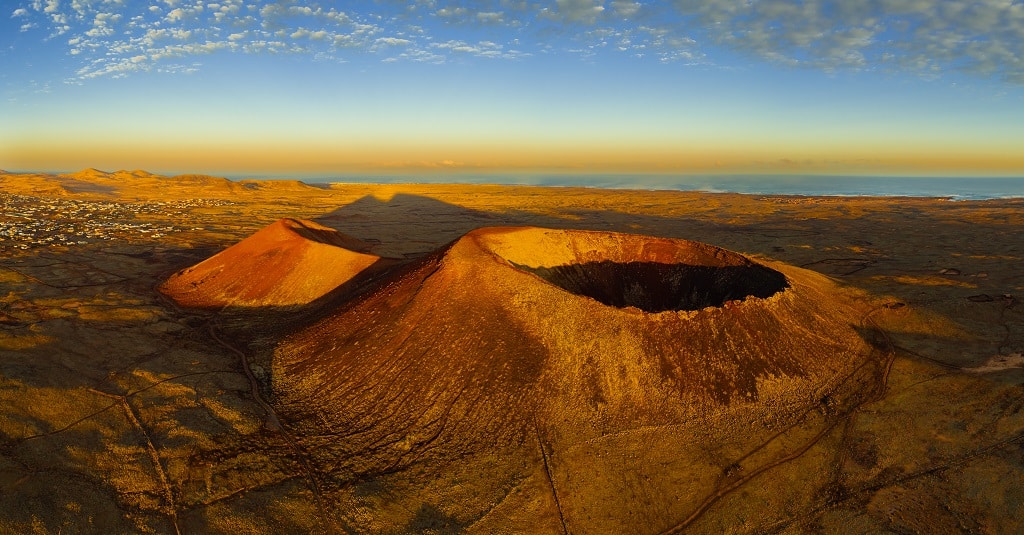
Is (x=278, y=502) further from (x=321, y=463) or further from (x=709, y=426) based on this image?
(x=709, y=426)

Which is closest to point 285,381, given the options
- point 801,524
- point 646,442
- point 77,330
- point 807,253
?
point 77,330

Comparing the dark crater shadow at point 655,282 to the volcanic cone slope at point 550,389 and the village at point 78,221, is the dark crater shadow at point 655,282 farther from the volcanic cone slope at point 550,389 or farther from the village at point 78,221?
the village at point 78,221

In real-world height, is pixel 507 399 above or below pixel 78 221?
below

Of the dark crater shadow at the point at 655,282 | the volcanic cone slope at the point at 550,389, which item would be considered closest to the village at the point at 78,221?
the volcanic cone slope at the point at 550,389

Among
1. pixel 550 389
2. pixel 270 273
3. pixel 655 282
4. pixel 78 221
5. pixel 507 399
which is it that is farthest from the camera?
pixel 78 221

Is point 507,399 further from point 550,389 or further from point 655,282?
point 655,282

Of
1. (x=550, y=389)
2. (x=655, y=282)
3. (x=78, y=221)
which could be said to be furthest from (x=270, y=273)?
(x=78, y=221)

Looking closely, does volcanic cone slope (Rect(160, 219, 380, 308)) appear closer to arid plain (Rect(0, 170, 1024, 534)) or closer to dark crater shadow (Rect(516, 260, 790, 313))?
arid plain (Rect(0, 170, 1024, 534))
